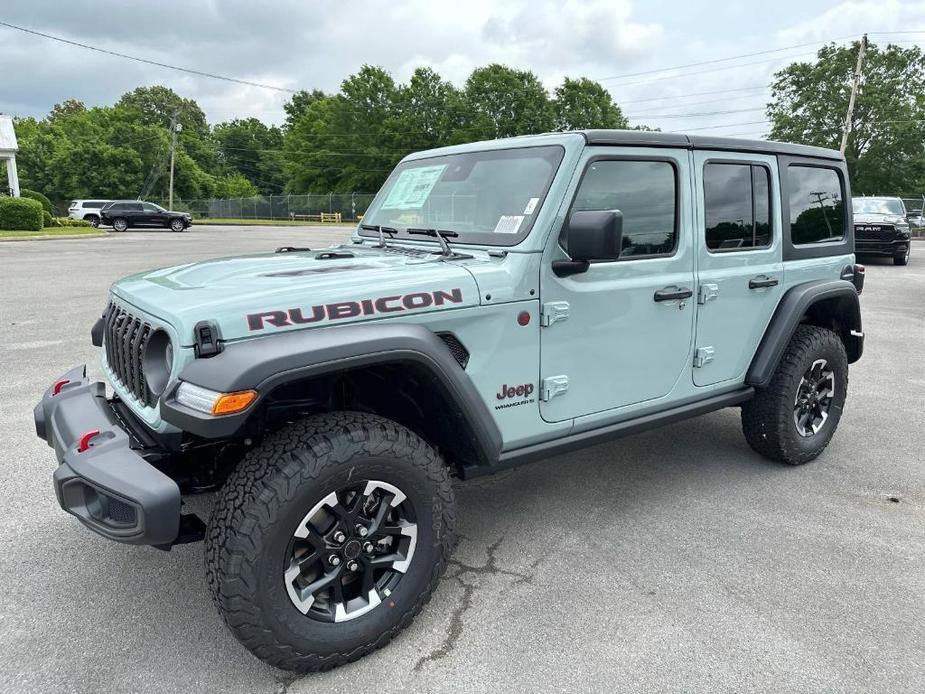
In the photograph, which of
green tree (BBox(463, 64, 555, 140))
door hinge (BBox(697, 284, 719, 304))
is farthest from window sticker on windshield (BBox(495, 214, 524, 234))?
green tree (BBox(463, 64, 555, 140))

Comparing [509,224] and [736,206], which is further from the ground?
[736,206]

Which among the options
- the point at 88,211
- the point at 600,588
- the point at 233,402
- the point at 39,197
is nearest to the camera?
the point at 233,402

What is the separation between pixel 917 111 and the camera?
43.5 metres

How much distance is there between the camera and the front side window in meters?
2.92

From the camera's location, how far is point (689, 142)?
3.27m

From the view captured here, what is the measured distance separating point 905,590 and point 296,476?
257 centimetres

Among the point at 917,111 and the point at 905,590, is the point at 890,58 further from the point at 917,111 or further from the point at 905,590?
the point at 905,590

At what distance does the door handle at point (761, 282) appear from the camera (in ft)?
11.7

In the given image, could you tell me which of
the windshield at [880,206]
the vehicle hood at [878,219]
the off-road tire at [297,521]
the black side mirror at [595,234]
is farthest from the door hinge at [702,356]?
the windshield at [880,206]

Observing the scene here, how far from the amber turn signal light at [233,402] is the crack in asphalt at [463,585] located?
1.12m

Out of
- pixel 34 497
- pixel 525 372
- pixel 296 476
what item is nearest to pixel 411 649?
pixel 296 476

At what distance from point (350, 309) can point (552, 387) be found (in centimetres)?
98

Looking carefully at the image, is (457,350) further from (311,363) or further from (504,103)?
→ (504,103)

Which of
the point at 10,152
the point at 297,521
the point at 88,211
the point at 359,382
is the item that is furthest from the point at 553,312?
the point at 10,152
